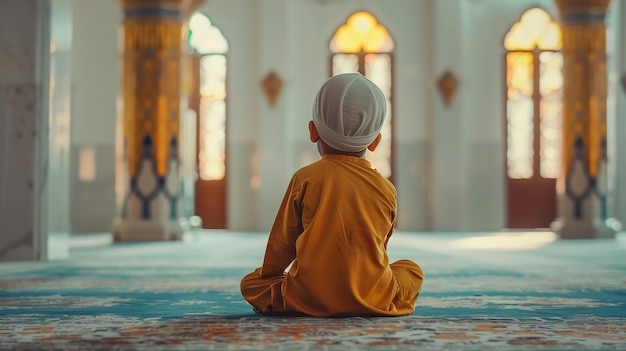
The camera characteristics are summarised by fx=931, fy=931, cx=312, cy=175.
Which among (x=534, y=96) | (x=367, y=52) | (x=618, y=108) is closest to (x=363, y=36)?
(x=367, y=52)

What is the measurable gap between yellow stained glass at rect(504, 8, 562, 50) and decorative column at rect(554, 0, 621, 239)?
207 cm

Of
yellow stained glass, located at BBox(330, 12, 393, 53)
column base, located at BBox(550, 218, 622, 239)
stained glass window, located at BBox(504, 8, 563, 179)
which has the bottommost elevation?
column base, located at BBox(550, 218, 622, 239)

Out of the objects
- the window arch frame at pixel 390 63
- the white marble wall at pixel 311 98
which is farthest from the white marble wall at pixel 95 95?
the window arch frame at pixel 390 63

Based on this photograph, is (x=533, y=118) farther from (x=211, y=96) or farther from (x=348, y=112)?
(x=348, y=112)

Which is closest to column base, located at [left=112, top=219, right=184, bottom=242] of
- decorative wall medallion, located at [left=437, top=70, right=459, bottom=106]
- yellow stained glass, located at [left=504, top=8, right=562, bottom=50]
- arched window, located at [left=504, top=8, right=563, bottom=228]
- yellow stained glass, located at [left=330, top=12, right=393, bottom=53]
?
yellow stained glass, located at [left=330, top=12, right=393, bottom=53]

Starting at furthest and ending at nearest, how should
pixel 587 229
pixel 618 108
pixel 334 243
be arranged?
pixel 618 108, pixel 587 229, pixel 334 243

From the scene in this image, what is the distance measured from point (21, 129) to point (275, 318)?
392 cm

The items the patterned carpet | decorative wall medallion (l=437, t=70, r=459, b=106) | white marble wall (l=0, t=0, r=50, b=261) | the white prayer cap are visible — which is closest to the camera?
the patterned carpet

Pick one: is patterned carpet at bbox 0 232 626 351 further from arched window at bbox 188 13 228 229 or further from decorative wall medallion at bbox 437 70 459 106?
arched window at bbox 188 13 228 229

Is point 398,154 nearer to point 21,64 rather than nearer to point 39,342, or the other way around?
point 21,64

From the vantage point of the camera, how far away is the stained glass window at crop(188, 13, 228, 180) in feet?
45.8

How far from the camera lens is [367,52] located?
13.9 meters

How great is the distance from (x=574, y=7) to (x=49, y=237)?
7.48 m

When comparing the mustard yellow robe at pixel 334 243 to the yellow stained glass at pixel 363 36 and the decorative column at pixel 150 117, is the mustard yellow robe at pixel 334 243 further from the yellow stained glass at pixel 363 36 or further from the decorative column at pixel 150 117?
the yellow stained glass at pixel 363 36
